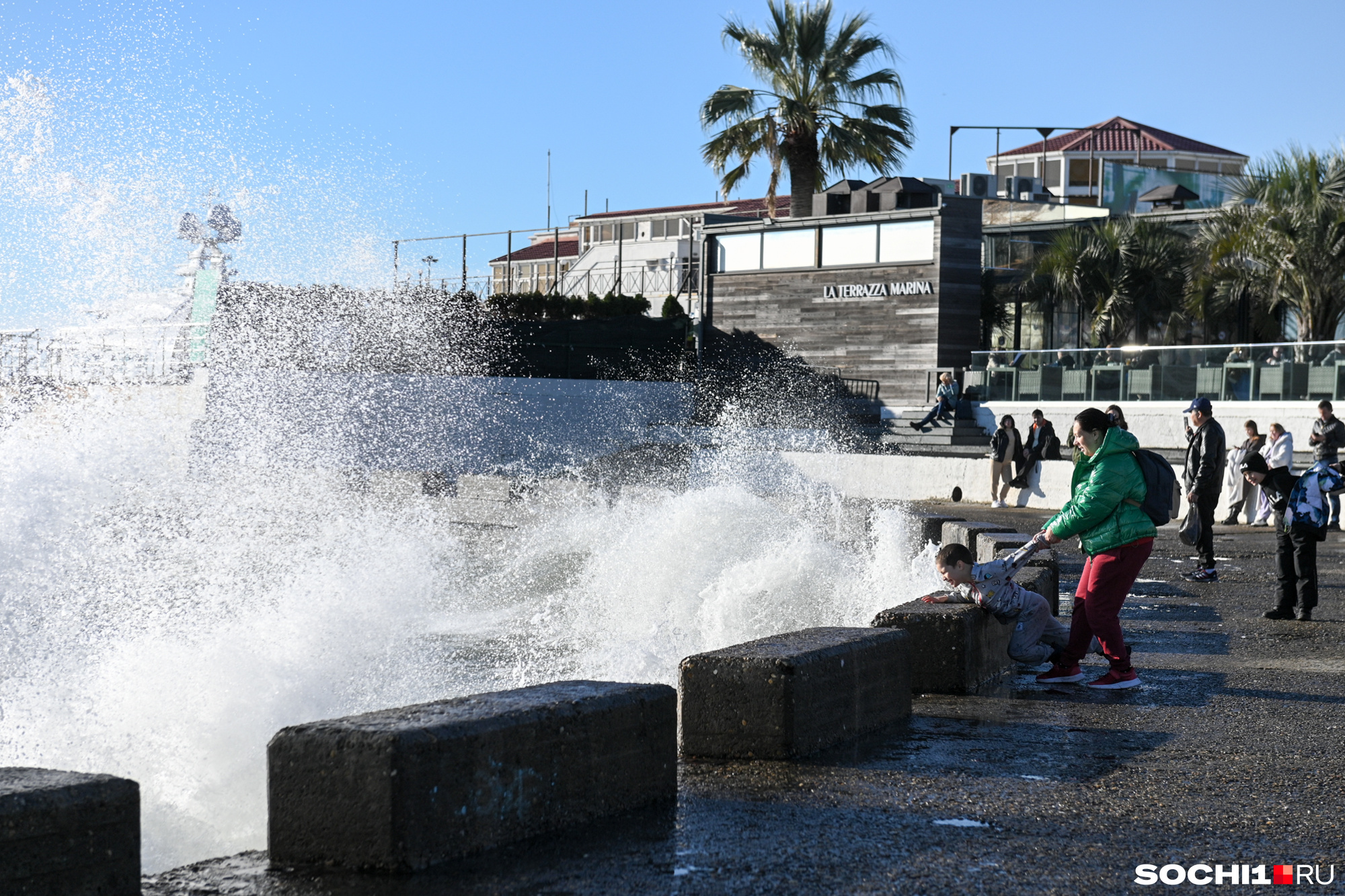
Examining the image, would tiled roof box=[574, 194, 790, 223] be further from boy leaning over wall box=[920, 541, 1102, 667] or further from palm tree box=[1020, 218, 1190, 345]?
boy leaning over wall box=[920, 541, 1102, 667]

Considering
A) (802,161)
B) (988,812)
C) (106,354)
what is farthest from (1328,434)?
(106,354)

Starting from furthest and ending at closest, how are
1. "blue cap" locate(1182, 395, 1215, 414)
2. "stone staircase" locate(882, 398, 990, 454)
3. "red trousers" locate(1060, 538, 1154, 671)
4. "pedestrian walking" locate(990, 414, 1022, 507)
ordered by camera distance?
"stone staircase" locate(882, 398, 990, 454) → "pedestrian walking" locate(990, 414, 1022, 507) → "blue cap" locate(1182, 395, 1215, 414) → "red trousers" locate(1060, 538, 1154, 671)

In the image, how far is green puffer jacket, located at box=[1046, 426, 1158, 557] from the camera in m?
7.22

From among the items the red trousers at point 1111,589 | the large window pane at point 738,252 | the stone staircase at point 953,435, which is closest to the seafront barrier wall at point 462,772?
the red trousers at point 1111,589

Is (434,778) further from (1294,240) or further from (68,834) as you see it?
(1294,240)

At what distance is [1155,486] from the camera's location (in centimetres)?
731

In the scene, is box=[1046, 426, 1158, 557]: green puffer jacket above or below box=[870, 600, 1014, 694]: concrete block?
above

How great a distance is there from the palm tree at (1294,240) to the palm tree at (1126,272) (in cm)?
290

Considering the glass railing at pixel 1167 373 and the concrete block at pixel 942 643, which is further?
the glass railing at pixel 1167 373

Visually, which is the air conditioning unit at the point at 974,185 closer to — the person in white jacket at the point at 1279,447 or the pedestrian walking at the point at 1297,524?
the person in white jacket at the point at 1279,447

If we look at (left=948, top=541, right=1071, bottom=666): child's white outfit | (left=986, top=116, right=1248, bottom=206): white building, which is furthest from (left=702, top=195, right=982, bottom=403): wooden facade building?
(left=986, top=116, right=1248, bottom=206): white building

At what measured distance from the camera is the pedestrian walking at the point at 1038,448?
79.8ft

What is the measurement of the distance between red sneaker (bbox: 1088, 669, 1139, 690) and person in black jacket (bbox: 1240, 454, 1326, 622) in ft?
11.5

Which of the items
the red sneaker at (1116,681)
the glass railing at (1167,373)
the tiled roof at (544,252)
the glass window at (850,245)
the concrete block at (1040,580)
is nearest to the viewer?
the red sneaker at (1116,681)
